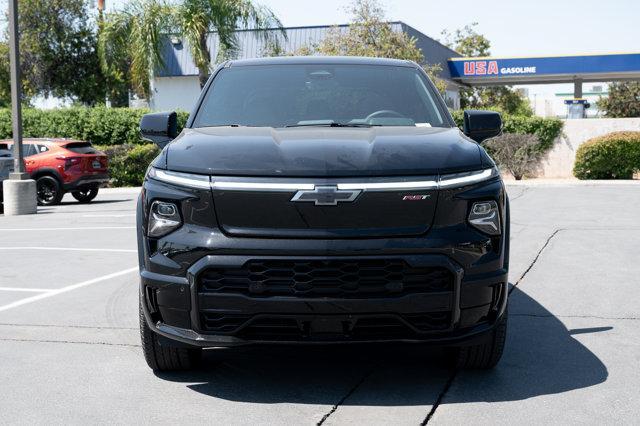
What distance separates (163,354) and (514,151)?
76.3 feet

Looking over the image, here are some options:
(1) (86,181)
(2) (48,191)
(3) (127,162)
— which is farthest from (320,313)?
(3) (127,162)

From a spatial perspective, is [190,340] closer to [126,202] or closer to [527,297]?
[527,297]

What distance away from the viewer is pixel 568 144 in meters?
27.7

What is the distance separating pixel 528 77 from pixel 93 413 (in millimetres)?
41593

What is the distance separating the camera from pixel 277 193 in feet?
13.3

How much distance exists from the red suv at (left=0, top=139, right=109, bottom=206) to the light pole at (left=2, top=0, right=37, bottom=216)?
2.38 m

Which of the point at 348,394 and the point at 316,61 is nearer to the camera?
the point at 348,394

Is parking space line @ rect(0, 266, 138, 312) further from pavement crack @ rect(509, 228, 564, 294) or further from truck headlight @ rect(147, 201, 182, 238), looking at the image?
pavement crack @ rect(509, 228, 564, 294)

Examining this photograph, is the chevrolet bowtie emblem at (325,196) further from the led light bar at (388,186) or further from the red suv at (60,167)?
the red suv at (60,167)

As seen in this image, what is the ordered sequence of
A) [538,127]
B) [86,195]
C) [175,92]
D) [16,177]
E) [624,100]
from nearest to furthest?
[16,177], [86,195], [538,127], [175,92], [624,100]

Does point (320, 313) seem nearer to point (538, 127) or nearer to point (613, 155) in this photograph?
point (613, 155)

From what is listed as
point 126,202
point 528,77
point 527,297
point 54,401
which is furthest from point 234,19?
point 54,401

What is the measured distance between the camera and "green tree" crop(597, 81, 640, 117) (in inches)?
2452

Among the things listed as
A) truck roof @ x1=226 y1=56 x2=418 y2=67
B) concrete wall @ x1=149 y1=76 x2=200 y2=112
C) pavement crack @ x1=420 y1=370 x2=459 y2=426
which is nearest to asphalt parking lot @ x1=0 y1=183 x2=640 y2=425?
pavement crack @ x1=420 y1=370 x2=459 y2=426
